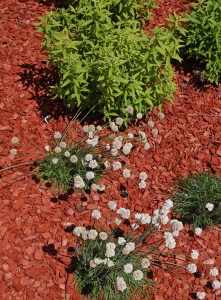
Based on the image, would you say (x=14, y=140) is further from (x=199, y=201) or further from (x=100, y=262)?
(x=199, y=201)

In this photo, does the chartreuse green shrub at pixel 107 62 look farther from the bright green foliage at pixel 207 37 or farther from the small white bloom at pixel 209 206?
the small white bloom at pixel 209 206

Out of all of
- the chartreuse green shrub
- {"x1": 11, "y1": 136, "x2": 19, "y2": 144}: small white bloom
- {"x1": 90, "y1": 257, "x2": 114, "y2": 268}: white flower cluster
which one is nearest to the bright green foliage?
the chartreuse green shrub

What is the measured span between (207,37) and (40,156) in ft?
8.08

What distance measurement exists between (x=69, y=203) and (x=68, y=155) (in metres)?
0.49

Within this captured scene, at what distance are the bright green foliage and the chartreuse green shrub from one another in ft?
2.57

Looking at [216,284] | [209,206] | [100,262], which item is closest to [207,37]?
[209,206]

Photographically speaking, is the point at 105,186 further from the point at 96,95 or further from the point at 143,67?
the point at 143,67

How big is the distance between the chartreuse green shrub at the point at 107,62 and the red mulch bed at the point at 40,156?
50 cm

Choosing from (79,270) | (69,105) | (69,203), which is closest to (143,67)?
(69,105)

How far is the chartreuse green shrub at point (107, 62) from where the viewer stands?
4332 millimetres

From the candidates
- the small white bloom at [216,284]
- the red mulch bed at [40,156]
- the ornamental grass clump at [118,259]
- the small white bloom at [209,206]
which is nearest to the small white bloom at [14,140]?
the red mulch bed at [40,156]

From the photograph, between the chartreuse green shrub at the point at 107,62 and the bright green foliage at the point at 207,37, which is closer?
the chartreuse green shrub at the point at 107,62

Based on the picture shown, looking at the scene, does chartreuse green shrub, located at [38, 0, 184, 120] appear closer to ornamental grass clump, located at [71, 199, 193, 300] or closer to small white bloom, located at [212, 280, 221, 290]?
ornamental grass clump, located at [71, 199, 193, 300]

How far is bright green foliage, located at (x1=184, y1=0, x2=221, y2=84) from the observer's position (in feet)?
16.9
